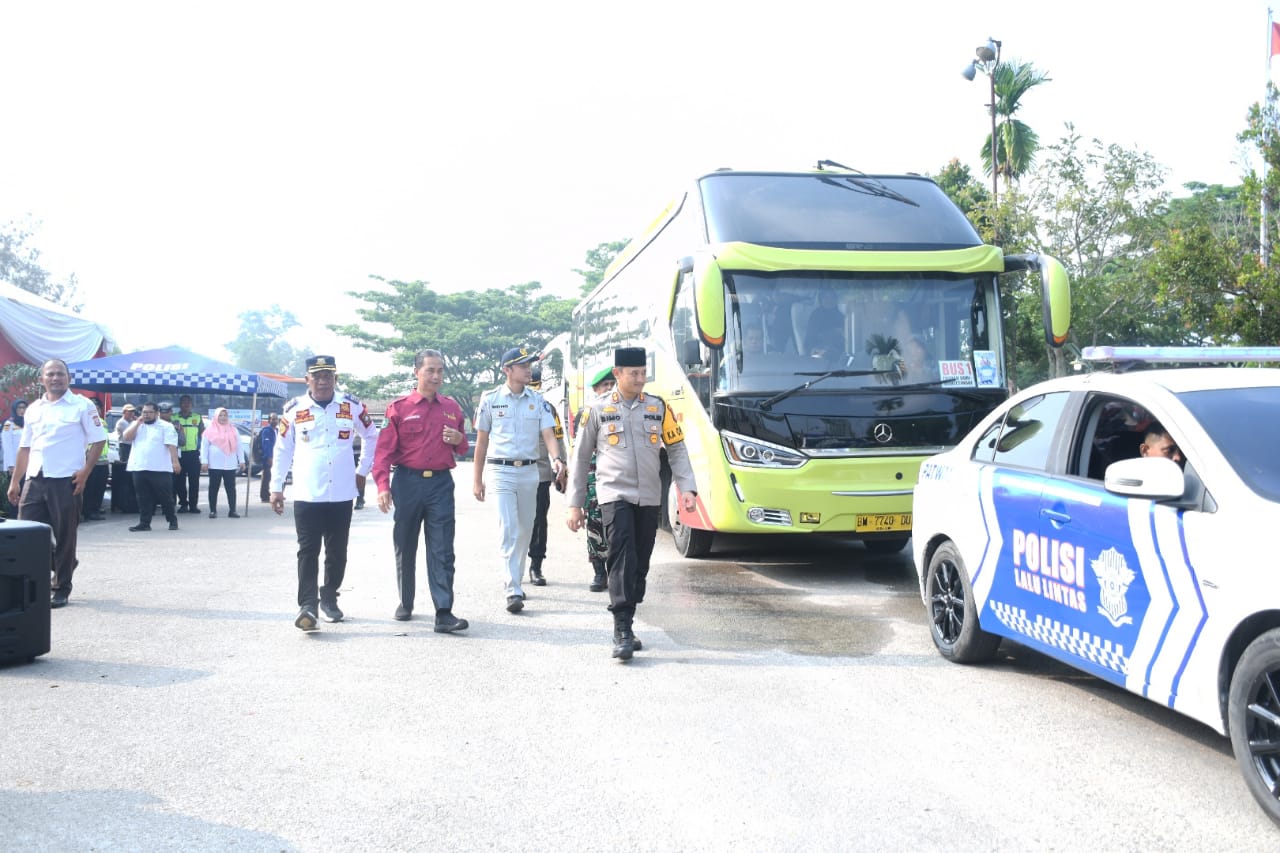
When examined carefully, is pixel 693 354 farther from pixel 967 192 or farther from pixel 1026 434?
pixel 967 192


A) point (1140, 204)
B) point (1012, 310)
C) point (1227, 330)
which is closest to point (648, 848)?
point (1227, 330)

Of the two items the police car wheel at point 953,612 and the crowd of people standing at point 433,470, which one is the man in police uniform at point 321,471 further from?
the police car wheel at point 953,612

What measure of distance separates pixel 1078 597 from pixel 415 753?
2.98 meters

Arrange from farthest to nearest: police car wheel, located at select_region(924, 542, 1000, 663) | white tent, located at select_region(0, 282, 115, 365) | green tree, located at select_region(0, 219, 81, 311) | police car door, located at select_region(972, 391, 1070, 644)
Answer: green tree, located at select_region(0, 219, 81, 311)
white tent, located at select_region(0, 282, 115, 365)
police car wheel, located at select_region(924, 542, 1000, 663)
police car door, located at select_region(972, 391, 1070, 644)

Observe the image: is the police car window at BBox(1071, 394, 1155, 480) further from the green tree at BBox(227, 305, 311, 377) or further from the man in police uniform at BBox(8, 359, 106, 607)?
the green tree at BBox(227, 305, 311, 377)

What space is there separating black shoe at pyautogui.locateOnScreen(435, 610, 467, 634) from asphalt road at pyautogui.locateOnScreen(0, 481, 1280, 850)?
10cm

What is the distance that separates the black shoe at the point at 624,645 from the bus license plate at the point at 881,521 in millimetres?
3294

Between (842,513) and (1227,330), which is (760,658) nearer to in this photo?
(842,513)

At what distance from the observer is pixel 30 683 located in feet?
19.8

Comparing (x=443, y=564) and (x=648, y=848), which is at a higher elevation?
(x=443, y=564)

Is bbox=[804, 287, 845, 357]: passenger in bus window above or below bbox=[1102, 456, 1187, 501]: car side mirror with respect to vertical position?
above

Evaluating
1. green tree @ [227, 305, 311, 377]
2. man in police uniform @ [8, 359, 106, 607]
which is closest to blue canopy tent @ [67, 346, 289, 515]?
man in police uniform @ [8, 359, 106, 607]

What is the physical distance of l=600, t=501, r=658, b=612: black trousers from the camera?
6617 mm

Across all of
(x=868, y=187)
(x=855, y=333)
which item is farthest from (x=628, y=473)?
(x=868, y=187)
